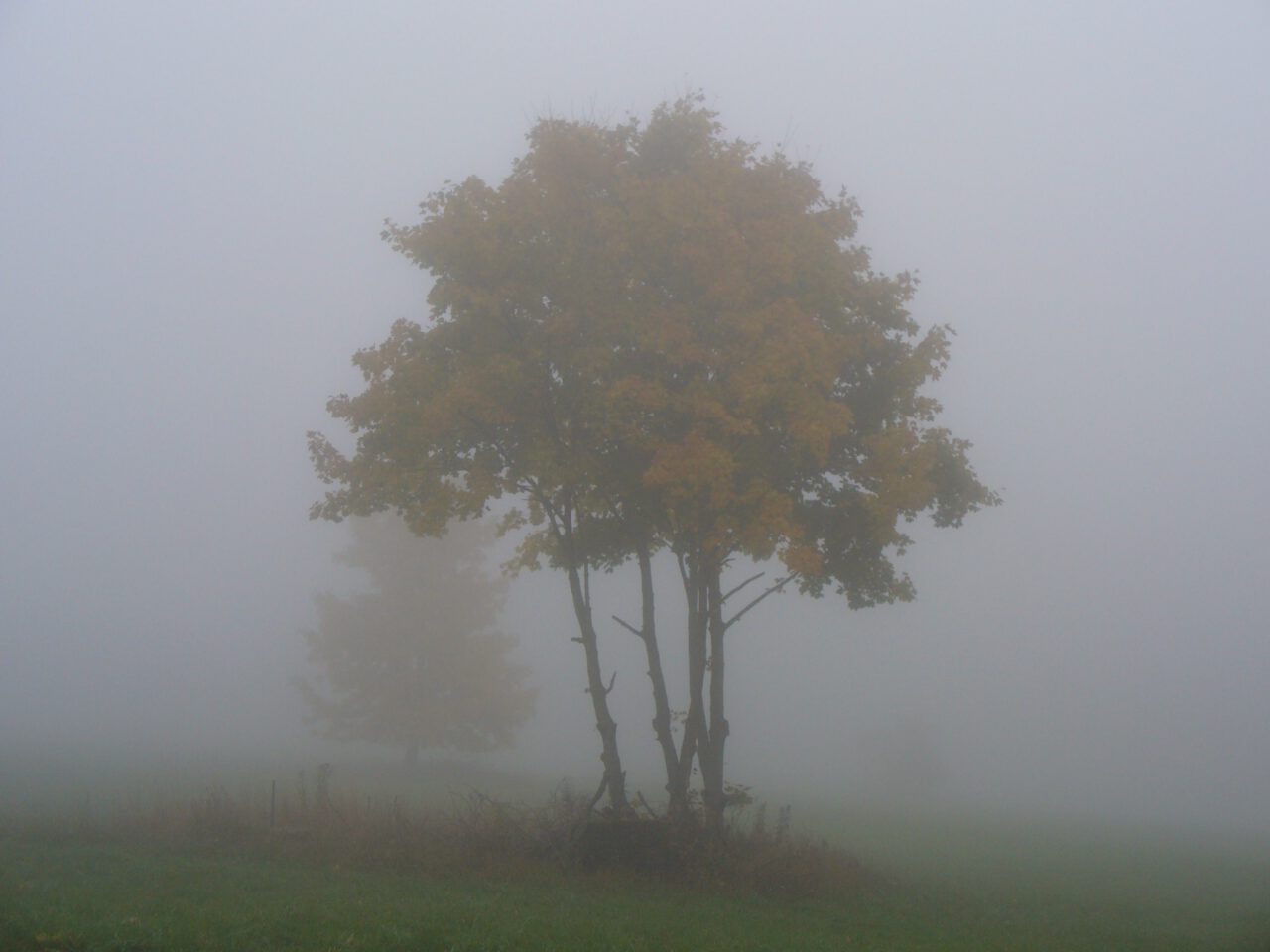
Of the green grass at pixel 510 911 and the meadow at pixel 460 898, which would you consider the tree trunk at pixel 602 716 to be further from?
the green grass at pixel 510 911

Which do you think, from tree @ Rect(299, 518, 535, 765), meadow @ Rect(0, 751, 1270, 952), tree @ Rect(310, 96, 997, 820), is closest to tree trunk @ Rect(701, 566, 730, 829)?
tree @ Rect(310, 96, 997, 820)

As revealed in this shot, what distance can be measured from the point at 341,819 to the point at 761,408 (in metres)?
8.95

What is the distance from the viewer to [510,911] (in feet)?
34.8

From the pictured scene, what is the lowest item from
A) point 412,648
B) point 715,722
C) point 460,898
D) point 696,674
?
point 460,898

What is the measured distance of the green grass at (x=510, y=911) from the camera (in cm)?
892

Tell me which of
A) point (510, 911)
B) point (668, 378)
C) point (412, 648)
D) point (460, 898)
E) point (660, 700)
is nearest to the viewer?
point (510, 911)

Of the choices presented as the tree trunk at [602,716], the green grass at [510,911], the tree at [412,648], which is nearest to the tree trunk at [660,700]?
the tree trunk at [602,716]

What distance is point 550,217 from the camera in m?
16.2

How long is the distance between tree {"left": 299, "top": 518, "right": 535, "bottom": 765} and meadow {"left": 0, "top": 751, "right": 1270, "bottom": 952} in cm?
2085

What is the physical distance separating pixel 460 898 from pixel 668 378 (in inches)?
333

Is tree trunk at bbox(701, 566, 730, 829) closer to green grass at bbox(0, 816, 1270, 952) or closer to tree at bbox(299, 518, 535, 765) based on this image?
green grass at bbox(0, 816, 1270, 952)

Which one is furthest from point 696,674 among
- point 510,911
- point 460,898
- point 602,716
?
point 510,911

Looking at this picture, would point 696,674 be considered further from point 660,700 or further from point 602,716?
point 602,716

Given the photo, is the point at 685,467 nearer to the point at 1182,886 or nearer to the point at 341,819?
the point at 341,819
